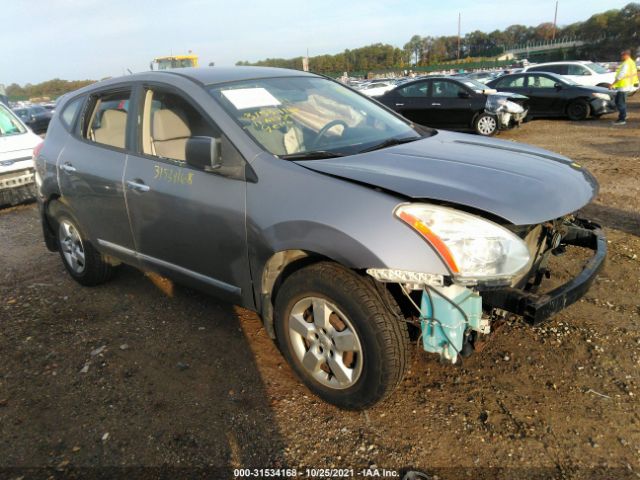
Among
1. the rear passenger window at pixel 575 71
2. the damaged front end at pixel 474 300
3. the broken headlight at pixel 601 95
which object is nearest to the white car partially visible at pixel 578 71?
the rear passenger window at pixel 575 71

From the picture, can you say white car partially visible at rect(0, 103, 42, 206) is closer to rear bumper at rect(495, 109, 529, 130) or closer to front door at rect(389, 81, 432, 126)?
front door at rect(389, 81, 432, 126)

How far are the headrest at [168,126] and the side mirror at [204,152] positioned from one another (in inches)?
20.4

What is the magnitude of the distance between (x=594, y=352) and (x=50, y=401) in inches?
128

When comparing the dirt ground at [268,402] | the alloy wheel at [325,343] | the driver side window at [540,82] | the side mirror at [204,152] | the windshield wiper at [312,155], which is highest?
the side mirror at [204,152]

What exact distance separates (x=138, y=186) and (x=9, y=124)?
643 cm

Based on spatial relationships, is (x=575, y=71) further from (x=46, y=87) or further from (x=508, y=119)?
(x=46, y=87)

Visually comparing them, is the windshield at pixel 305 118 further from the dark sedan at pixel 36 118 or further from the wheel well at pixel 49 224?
the dark sedan at pixel 36 118

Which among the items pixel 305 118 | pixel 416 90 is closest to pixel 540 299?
pixel 305 118

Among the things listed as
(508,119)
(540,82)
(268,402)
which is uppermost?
(540,82)

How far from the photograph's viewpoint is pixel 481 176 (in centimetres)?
242

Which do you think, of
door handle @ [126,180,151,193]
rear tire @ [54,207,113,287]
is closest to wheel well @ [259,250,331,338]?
door handle @ [126,180,151,193]

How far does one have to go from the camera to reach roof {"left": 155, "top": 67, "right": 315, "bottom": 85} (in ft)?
10.5

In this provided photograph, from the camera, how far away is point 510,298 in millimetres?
2166

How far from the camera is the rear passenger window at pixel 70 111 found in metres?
4.07
